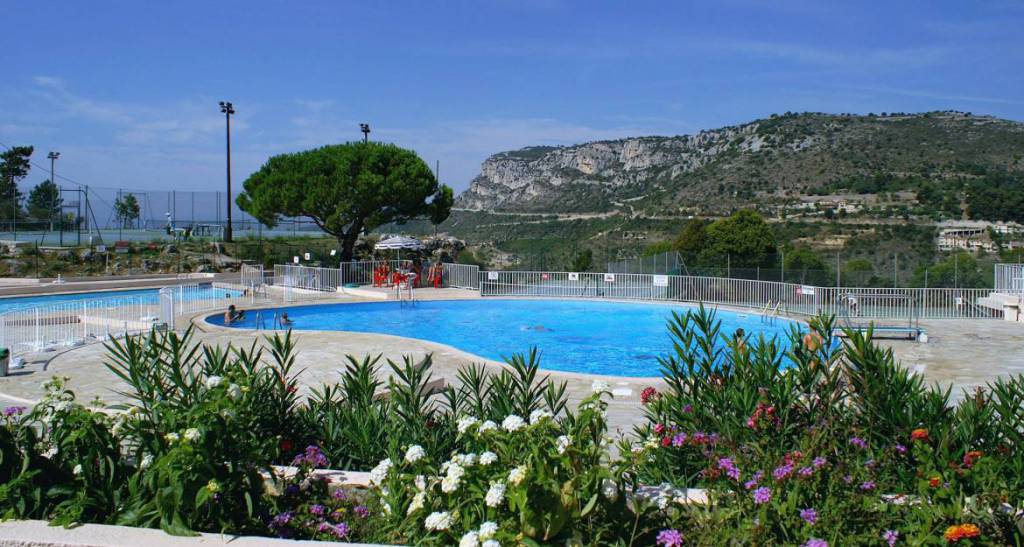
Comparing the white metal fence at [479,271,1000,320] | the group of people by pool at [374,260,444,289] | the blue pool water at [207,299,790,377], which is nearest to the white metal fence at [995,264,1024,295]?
the white metal fence at [479,271,1000,320]

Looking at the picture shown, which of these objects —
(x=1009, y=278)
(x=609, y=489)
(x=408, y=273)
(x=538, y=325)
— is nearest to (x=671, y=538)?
(x=609, y=489)

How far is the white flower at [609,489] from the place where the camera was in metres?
3.70

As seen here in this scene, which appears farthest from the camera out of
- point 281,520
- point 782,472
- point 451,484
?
point 281,520

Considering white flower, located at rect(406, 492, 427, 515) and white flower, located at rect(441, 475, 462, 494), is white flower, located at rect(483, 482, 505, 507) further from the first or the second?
white flower, located at rect(406, 492, 427, 515)

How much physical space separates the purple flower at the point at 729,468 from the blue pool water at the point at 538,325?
1177cm

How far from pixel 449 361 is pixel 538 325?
8.82 metres

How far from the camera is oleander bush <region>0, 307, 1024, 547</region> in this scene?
3.52 metres

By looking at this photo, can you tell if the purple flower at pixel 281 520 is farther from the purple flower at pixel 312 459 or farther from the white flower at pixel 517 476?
the white flower at pixel 517 476

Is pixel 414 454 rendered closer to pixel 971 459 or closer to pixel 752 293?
pixel 971 459

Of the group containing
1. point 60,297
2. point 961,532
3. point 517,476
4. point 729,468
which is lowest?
point 60,297

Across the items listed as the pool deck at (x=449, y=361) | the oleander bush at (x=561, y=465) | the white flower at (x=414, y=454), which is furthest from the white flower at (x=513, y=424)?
the pool deck at (x=449, y=361)

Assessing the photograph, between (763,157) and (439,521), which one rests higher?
(763,157)

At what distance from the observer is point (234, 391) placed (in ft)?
14.4

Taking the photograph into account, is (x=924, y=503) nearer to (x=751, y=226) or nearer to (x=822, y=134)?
(x=751, y=226)
